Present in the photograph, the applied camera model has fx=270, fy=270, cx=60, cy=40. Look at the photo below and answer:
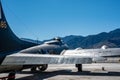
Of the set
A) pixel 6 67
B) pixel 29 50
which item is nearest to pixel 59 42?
pixel 29 50

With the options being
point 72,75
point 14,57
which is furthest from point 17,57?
point 72,75

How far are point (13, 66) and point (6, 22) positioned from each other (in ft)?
14.1

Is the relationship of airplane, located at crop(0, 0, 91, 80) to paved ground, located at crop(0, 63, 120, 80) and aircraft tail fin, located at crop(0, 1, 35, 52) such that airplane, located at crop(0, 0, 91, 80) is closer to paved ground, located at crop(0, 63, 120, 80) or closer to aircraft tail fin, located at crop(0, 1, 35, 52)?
aircraft tail fin, located at crop(0, 1, 35, 52)

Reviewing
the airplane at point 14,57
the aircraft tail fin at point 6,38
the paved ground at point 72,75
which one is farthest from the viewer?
the paved ground at point 72,75

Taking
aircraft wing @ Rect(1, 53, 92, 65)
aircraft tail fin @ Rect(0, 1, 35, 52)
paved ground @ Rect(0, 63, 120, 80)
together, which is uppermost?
aircraft tail fin @ Rect(0, 1, 35, 52)

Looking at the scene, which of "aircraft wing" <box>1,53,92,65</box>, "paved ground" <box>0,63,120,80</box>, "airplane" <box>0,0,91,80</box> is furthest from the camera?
"paved ground" <box>0,63,120,80</box>

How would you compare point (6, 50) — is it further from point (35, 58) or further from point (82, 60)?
point (82, 60)

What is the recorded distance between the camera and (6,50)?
25.3m

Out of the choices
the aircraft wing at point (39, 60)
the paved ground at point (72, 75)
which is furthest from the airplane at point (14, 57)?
the paved ground at point (72, 75)

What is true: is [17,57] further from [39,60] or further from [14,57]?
[39,60]

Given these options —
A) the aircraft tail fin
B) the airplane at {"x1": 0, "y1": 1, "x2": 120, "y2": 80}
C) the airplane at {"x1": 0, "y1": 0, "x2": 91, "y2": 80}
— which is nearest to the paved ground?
the airplane at {"x1": 0, "y1": 1, "x2": 120, "y2": 80}

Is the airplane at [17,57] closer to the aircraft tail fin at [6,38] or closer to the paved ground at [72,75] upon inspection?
the aircraft tail fin at [6,38]

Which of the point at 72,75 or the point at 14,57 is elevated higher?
the point at 14,57

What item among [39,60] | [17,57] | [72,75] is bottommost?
[72,75]
